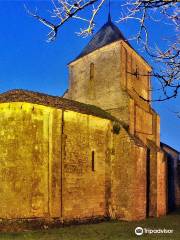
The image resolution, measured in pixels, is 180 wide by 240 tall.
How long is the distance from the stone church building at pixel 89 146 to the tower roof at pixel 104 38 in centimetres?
7

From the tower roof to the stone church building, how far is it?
7cm

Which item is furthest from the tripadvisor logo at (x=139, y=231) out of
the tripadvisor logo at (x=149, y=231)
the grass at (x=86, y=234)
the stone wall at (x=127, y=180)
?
the stone wall at (x=127, y=180)

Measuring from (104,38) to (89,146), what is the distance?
29.3 feet

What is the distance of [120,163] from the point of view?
18875 millimetres

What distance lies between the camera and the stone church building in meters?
14.6

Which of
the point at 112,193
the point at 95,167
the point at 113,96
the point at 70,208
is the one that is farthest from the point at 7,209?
the point at 113,96

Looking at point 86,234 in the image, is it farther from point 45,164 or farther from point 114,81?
point 114,81

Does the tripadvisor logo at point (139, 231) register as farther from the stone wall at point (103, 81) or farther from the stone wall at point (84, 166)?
the stone wall at point (103, 81)

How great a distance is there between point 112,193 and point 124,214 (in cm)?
123

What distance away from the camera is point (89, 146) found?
17469mm

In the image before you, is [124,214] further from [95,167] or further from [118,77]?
[118,77]

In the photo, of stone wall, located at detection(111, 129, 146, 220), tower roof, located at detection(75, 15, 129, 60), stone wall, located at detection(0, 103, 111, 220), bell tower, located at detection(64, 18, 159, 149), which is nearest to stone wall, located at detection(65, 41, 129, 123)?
bell tower, located at detection(64, 18, 159, 149)

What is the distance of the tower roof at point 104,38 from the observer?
22609 millimetres

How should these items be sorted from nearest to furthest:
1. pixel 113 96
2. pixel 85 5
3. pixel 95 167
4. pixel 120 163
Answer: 1. pixel 85 5
2. pixel 95 167
3. pixel 120 163
4. pixel 113 96
